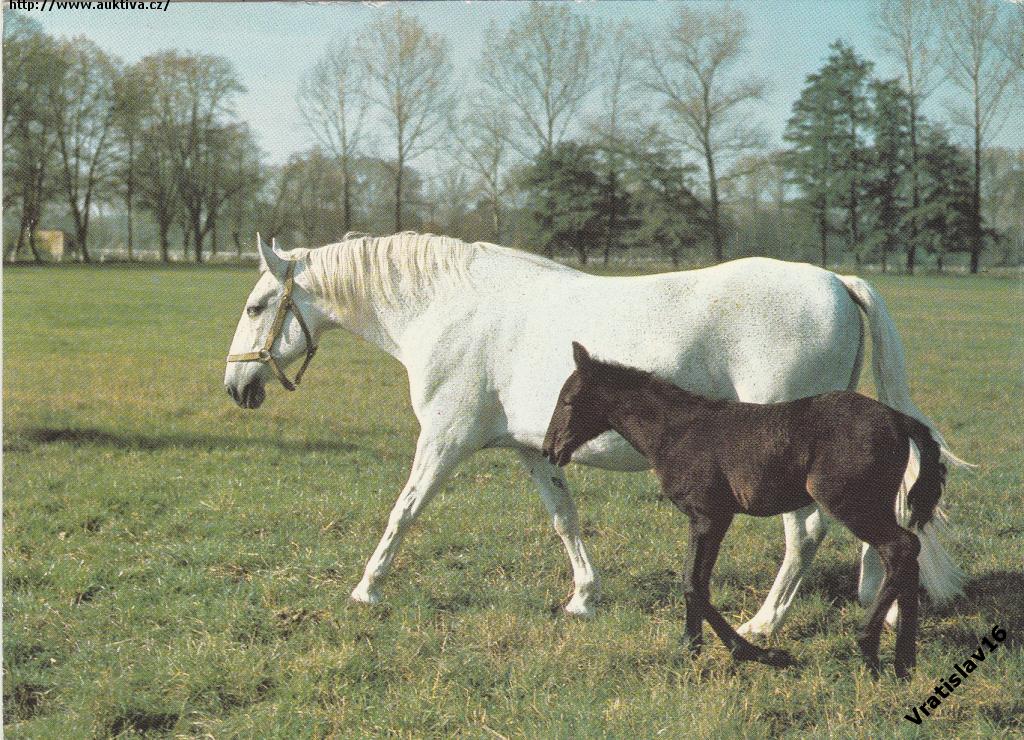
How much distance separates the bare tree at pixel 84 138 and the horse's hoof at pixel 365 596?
2.24m

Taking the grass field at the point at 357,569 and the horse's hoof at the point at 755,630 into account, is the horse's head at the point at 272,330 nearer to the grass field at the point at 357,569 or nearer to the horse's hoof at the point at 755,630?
the grass field at the point at 357,569

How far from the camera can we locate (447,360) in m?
3.21

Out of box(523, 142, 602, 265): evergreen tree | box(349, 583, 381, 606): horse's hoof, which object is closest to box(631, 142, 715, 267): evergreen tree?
box(523, 142, 602, 265): evergreen tree

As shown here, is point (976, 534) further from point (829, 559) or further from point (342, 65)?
point (342, 65)

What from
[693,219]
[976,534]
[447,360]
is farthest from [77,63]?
[976,534]

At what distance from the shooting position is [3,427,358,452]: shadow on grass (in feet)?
15.4

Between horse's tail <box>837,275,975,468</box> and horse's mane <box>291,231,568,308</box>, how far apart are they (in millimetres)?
1290

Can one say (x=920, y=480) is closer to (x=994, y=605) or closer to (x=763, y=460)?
(x=763, y=460)

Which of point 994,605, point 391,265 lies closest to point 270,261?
point 391,265

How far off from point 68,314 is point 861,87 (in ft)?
13.5

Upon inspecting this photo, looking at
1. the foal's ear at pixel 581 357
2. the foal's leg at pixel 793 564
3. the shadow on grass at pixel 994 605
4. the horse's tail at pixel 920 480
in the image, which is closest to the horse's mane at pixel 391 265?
the foal's ear at pixel 581 357

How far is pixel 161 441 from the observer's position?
4863 mm

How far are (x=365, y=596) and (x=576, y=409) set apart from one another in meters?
1.32

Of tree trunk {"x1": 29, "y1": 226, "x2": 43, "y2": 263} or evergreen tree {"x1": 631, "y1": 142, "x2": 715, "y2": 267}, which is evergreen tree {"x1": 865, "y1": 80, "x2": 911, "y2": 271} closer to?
evergreen tree {"x1": 631, "y1": 142, "x2": 715, "y2": 267}
